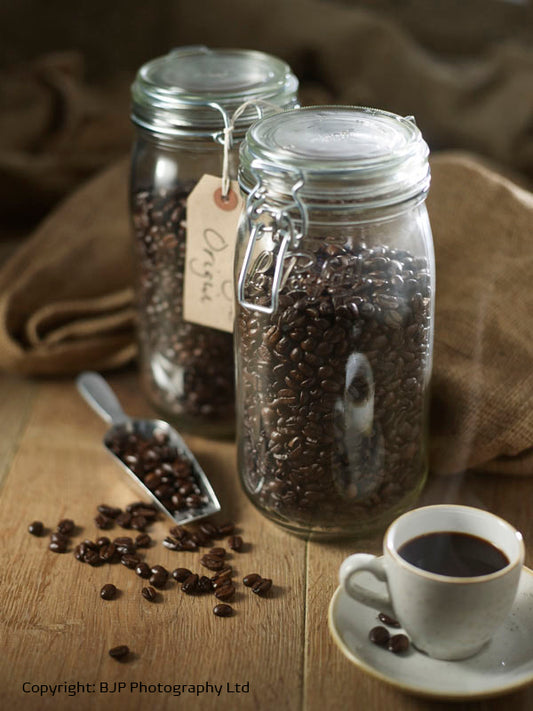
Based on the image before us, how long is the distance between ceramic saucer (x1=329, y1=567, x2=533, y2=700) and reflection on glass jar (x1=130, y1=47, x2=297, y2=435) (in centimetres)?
44

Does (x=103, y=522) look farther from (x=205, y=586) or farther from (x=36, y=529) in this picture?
(x=205, y=586)

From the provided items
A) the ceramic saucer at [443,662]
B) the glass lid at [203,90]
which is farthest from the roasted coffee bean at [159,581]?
the glass lid at [203,90]

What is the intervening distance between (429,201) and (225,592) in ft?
2.21

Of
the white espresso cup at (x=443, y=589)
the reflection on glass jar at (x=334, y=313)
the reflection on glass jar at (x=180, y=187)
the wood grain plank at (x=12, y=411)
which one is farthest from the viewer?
the wood grain plank at (x=12, y=411)

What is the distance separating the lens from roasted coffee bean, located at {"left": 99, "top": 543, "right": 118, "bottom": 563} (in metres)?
1.09

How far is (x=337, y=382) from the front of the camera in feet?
3.34

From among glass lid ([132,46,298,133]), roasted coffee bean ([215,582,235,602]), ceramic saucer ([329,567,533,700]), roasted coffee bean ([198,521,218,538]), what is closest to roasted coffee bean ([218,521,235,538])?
roasted coffee bean ([198,521,218,538])

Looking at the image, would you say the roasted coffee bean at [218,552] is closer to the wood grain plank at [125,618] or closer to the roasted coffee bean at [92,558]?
the wood grain plank at [125,618]

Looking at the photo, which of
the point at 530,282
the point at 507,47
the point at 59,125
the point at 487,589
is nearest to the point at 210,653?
the point at 487,589

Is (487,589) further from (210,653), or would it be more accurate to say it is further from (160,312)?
(160,312)

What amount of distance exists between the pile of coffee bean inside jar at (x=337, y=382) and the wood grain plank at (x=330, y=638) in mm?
61

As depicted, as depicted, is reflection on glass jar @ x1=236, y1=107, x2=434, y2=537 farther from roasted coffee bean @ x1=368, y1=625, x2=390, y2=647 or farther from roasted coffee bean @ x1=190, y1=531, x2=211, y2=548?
roasted coffee bean @ x1=368, y1=625, x2=390, y2=647

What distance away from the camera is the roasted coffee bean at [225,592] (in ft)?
3.37

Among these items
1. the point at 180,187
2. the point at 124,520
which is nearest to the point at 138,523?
the point at 124,520
